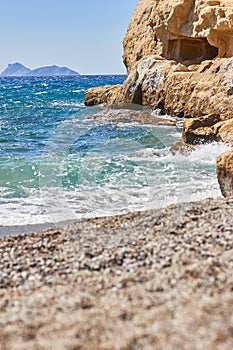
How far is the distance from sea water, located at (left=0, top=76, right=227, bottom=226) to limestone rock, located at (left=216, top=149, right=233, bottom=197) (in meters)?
0.79

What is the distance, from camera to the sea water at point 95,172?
7859 mm

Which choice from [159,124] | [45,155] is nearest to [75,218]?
[45,155]

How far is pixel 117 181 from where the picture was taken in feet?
31.8

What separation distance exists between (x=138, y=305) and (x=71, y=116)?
63.5ft

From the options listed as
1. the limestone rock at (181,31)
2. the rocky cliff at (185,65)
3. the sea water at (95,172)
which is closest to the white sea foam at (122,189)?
the sea water at (95,172)

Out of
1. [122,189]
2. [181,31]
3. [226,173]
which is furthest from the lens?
[181,31]

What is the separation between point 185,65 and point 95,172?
12.2 meters

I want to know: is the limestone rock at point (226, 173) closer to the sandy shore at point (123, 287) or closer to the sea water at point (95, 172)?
the sea water at point (95, 172)

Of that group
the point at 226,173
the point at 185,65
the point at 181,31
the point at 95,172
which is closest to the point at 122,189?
the point at 95,172

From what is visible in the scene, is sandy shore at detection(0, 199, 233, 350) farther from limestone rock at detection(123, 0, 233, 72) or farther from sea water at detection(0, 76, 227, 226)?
limestone rock at detection(123, 0, 233, 72)

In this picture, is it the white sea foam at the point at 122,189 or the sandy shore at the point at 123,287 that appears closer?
the sandy shore at the point at 123,287

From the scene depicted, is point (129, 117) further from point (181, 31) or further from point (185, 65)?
point (181, 31)

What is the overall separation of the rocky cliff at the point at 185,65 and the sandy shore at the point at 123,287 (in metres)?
7.59

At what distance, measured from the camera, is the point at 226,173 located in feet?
23.3
